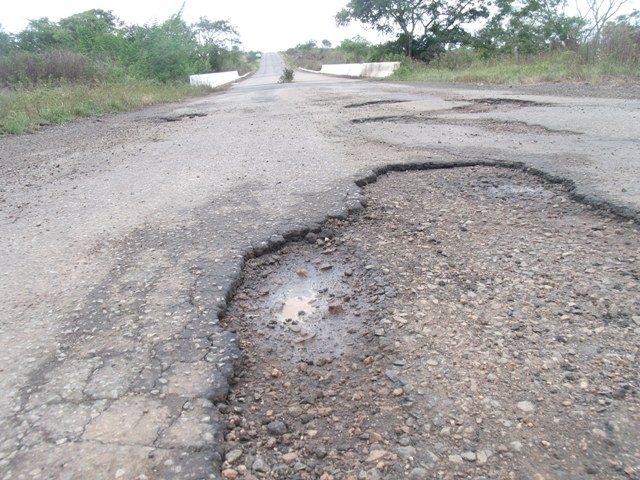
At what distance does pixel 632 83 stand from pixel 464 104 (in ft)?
13.2

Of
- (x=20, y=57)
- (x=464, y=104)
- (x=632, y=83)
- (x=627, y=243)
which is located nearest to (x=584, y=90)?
(x=632, y=83)

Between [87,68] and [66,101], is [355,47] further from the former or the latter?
[66,101]

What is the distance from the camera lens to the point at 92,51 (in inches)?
700

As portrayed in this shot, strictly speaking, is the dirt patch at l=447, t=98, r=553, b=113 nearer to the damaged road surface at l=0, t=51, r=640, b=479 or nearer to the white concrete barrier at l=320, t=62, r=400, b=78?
the damaged road surface at l=0, t=51, r=640, b=479

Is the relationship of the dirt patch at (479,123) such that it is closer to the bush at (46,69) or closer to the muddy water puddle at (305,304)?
the muddy water puddle at (305,304)

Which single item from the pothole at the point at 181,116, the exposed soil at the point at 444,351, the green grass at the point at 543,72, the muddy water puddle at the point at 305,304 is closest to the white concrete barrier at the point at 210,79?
the green grass at the point at 543,72

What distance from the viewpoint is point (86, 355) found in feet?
6.58

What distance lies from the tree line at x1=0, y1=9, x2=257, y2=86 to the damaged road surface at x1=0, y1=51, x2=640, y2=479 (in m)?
11.8

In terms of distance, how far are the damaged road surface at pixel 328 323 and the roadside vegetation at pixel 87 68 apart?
6.83 meters

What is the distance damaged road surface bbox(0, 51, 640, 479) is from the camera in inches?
60.2

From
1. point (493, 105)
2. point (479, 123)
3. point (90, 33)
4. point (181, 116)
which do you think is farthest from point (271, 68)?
point (479, 123)

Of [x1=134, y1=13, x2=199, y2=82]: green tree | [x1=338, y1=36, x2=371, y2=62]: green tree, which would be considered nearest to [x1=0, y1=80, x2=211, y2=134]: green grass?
[x1=134, y1=13, x2=199, y2=82]: green tree

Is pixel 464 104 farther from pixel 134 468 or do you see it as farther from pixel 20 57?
pixel 20 57

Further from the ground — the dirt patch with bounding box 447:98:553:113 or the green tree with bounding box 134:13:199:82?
the green tree with bounding box 134:13:199:82
